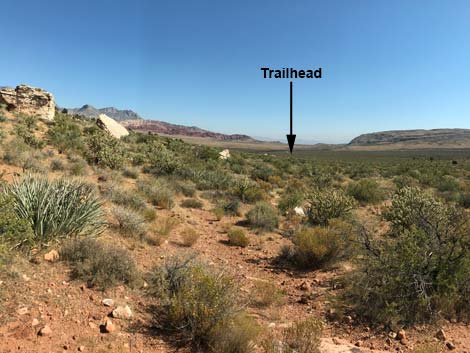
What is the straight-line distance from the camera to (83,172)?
39.4 feet

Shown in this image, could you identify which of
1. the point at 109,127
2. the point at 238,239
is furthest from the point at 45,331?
the point at 109,127

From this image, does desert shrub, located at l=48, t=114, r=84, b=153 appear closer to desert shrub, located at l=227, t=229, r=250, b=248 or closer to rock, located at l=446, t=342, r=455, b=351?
desert shrub, located at l=227, t=229, r=250, b=248

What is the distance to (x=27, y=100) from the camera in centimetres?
2295

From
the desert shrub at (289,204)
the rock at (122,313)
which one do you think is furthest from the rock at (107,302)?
the desert shrub at (289,204)

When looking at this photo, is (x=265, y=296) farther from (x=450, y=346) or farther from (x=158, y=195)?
(x=158, y=195)

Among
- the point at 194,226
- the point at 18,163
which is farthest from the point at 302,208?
the point at 18,163

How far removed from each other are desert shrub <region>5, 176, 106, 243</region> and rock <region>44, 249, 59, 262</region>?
316mm

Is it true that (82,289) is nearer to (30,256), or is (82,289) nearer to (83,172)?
(30,256)

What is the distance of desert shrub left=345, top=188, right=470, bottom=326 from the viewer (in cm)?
467

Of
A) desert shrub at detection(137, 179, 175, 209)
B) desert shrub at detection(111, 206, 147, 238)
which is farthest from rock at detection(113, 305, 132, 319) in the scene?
desert shrub at detection(137, 179, 175, 209)

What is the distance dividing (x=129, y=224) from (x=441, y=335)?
574 cm

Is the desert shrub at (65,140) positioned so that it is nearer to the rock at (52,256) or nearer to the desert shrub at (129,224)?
the desert shrub at (129,224)

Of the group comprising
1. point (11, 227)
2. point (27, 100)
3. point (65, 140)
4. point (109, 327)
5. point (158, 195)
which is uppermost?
point (27, 100)

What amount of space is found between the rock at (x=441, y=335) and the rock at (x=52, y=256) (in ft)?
18.1
